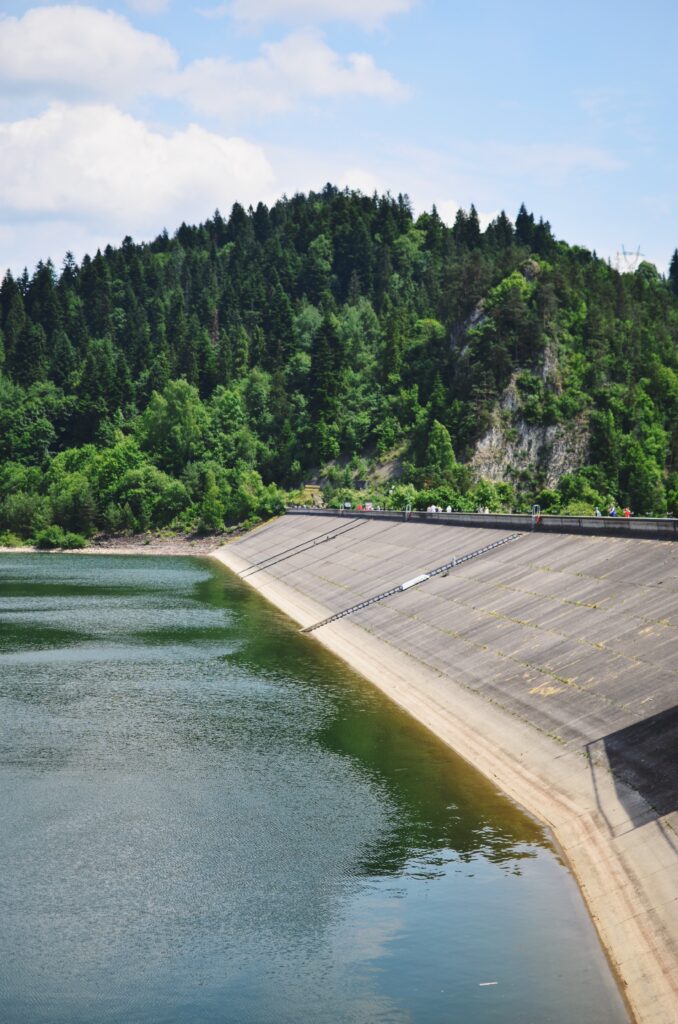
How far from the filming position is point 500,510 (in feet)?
542

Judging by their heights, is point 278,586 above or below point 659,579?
below

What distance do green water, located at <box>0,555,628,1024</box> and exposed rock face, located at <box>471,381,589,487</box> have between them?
133171mm

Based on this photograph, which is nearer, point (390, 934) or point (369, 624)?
point (390, 934)

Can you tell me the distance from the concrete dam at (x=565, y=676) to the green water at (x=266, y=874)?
4.08ft

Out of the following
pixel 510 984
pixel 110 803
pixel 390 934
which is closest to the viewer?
pixel 510 984

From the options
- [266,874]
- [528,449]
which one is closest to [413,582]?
[266,874]

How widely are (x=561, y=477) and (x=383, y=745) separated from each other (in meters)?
141

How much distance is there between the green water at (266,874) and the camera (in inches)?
866

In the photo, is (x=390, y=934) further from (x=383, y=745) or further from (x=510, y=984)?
(x=383, y=745)

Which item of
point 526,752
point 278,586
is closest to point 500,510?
point 278,586

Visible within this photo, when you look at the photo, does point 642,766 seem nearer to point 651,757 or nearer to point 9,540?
point 651,757

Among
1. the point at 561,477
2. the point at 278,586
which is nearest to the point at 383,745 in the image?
the point at 278,586

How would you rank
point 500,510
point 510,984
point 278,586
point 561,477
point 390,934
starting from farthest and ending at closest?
point 561,477 < point 500,510 < point 278,586 < point 390,934 < point 510,984

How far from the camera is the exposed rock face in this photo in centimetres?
18200
